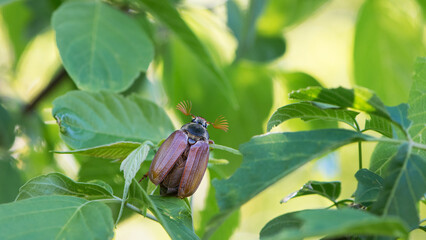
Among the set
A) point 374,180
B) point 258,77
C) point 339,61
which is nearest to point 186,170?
point 374,180

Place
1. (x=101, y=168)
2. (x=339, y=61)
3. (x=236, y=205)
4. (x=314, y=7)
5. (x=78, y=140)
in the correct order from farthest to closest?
1. (x=339, y=61)
2. (x=314, y=7)
3. (x=101, y=168)
4. (x=78, y=140)
5. (x=236, y=205)

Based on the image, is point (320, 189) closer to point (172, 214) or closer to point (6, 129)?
point (172, 214)

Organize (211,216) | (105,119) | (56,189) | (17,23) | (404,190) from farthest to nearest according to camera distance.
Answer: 1. (17,23)
2. (211,216)
3. (105,119)
4. (56,189)
5. (404,190)

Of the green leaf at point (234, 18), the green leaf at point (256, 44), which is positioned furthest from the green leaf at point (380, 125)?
the green leaf at point (234, 18)

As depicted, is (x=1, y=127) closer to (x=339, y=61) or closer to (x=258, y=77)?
(x=258, y=77)

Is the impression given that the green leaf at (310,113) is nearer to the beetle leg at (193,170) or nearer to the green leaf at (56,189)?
the beetle leg at (193,170)

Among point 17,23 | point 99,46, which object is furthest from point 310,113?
point 17,23
